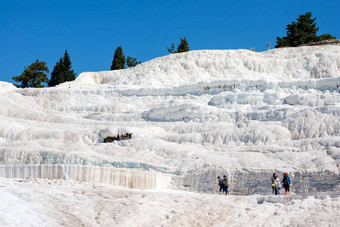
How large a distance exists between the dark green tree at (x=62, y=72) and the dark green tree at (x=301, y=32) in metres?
23.1

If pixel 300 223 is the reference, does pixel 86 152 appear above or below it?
above

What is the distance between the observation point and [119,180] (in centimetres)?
1794

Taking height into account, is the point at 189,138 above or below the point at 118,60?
below

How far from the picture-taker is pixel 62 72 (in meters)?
56.6

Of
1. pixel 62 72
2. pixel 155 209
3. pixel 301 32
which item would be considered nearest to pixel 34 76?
pixel 62 72

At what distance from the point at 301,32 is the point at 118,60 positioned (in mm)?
19870

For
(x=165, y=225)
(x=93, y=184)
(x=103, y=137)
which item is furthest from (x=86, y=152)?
(x=165, y=225)

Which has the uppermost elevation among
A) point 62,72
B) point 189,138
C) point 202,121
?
point 62,72

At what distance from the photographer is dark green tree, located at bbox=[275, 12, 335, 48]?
5159 cm

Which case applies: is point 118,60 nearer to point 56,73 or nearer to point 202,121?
point 56,73

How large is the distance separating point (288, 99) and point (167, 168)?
34.1 ft

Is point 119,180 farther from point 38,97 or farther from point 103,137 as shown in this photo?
point 38,97

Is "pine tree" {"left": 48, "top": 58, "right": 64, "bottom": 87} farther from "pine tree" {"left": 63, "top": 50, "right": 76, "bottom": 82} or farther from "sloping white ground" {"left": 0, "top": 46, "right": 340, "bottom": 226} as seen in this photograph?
"sloping white ground" {"left": 0, "top": 46, "right": 340, "bottom": 226}

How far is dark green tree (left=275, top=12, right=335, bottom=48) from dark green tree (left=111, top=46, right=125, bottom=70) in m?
17.2
